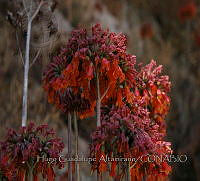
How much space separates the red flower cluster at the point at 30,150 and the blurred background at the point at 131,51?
61.9 inches

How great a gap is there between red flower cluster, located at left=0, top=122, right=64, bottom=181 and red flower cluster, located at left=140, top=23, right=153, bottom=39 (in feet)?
39.7

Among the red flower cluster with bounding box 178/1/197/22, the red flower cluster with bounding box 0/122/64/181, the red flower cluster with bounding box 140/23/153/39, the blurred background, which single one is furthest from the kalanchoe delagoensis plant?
the red flower cluster with bounding box 178/1/197/22

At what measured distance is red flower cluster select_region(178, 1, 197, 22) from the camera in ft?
55.4

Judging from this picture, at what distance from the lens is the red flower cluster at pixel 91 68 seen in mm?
3727

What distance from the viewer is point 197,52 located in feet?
51.6

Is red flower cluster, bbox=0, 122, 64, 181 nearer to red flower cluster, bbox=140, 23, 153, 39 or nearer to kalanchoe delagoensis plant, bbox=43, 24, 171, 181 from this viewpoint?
kalanchoe delagoensis plant, bbox=43, 24, 171, 181

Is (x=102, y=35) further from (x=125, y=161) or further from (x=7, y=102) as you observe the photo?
(x=7, y=102)

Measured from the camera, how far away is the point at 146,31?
15.9 meters

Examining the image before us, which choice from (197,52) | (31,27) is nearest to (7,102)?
(31,27)

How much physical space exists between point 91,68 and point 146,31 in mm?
12589

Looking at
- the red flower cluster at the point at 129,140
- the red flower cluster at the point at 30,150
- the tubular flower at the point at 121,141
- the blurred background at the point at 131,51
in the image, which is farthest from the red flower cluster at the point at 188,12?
the red flower cluster at the point at 30,150

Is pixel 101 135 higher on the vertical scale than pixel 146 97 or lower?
lower

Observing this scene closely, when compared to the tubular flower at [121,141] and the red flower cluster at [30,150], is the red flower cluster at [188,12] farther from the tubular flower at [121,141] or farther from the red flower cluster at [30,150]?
→ the red flower cluster at [30,150]

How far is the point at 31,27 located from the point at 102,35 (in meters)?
1.83
